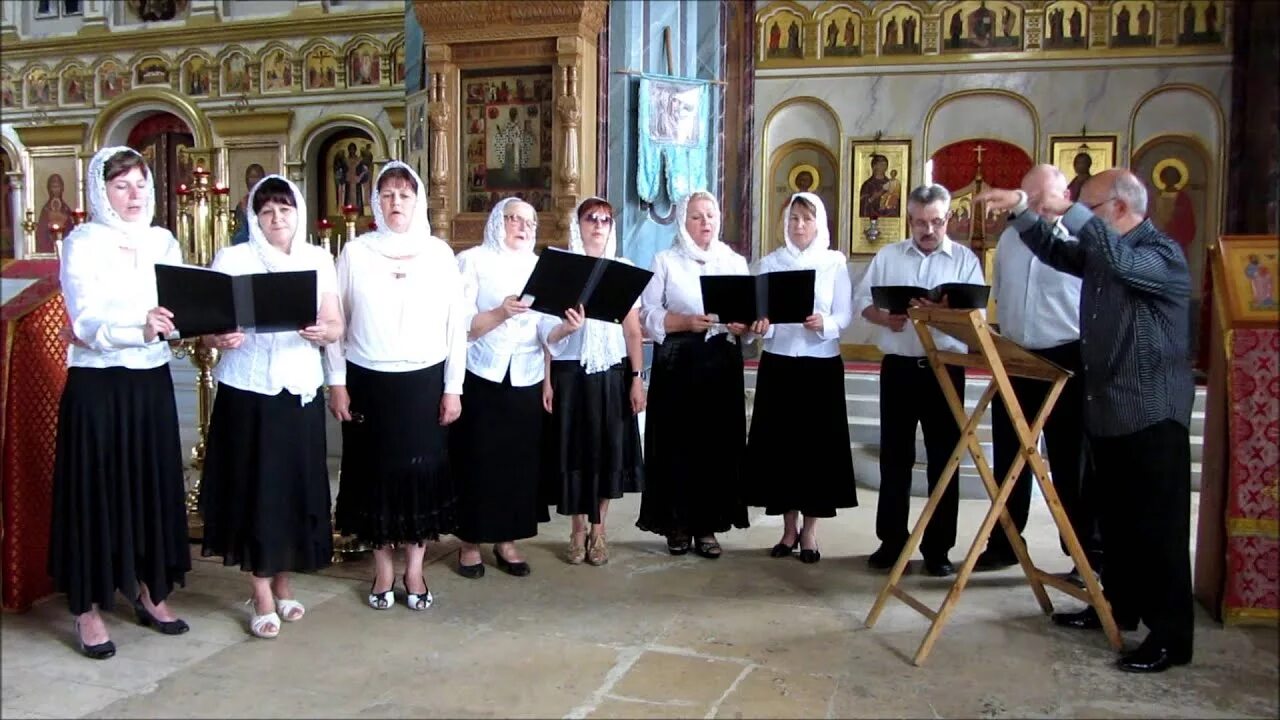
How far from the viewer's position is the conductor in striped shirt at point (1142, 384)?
3.40m

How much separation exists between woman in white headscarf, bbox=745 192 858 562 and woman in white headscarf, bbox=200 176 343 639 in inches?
77.8

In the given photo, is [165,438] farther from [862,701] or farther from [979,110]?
[979,110]

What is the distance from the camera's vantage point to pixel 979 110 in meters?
11.0

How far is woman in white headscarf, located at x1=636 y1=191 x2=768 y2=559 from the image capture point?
465 cm

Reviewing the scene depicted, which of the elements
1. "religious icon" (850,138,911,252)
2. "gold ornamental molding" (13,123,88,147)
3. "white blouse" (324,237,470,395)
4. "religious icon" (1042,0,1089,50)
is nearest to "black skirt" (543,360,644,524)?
"white blouse" (324,237,470,395)

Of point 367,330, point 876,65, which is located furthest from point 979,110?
point 367,330

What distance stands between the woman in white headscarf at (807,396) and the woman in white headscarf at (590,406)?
62 centimetres

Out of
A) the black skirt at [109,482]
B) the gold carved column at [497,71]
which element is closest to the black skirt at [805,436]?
the black skirt at [109,482]

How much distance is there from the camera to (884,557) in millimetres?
4645

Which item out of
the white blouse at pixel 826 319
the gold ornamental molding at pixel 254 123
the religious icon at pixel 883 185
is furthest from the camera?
the gold ornamental molding at pixel 254 123

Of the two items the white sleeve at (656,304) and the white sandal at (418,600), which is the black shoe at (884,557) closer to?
the white sleeve at (656,304)

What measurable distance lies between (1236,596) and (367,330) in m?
3.45

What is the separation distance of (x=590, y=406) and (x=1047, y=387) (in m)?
1.93

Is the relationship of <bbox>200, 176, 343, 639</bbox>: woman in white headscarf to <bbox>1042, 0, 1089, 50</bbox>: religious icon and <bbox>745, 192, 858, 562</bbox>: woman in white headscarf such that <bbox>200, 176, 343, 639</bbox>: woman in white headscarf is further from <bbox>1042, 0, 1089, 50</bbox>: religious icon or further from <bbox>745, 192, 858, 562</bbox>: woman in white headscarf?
<bbox>1042, 0, 1089, 50</bbox>: religious icon
